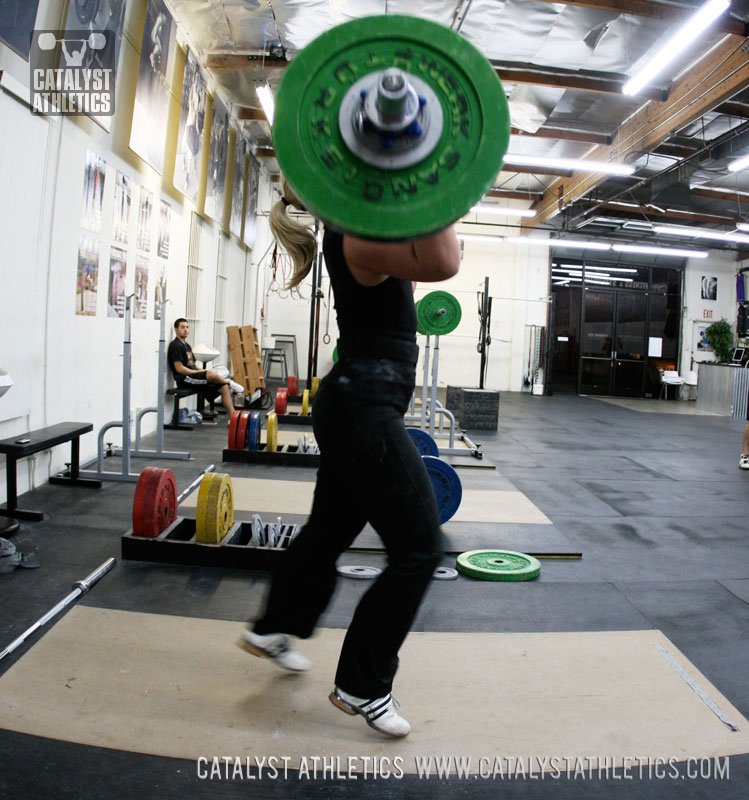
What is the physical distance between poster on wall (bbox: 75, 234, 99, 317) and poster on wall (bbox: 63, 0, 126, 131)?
0.73 metres

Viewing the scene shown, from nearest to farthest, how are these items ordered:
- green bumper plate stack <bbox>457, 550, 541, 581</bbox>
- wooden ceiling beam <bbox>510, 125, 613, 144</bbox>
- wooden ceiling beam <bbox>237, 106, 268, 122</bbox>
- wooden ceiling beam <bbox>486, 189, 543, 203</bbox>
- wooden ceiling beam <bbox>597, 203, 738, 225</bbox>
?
1. green bumper plate stack <bbox>457, 550, 541, 581</bbox>
2. wooden ceiling beam <bbox>237, 106, 268, 122</bbox>
3. wooden ceiling beam <bbox>510, 125, 613, 144</bbox>
4. wooden ceiling beam <bbox>597, 203, 738, 225</bbox>
5. wooden ceiling beam <bbox>486, 189, 543, 203</bbox>

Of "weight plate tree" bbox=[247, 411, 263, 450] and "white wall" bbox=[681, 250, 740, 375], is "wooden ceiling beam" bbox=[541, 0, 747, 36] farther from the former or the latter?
"white wall" bbox=[681, 250, 740, 375]

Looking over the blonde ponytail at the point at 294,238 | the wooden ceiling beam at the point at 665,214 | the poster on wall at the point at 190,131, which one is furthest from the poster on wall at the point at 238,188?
the blonde ponytail at the point at 294,238

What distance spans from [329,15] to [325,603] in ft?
17.3

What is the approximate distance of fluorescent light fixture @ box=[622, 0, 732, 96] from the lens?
3718 mm

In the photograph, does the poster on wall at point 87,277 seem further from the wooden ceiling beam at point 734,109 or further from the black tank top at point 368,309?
the wooden ceiling beam at point 734,109

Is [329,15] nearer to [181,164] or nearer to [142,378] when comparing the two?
[181,164]

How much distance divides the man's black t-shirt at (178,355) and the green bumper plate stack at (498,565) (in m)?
3.92

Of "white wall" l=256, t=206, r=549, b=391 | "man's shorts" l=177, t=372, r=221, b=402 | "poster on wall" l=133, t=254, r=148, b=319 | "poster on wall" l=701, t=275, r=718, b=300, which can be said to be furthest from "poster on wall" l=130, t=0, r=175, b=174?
"poster on wall" l=701, t=275, r=718, b=300

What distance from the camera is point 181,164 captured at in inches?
217

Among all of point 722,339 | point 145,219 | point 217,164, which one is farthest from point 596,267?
point 145,219

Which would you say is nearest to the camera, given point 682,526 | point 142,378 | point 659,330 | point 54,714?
point 54,714

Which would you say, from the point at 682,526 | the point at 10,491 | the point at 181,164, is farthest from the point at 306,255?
the point at 181,164

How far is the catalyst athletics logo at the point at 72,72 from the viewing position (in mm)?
3146
